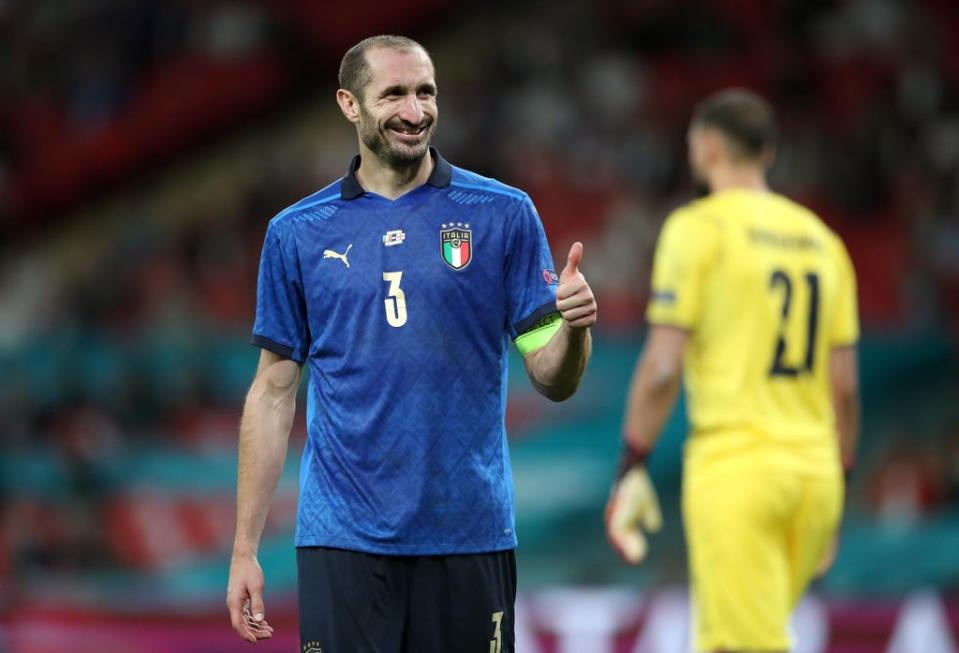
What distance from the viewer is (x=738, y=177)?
6.22 m

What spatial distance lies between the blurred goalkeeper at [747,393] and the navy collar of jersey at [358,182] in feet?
5.14

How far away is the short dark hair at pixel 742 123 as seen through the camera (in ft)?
20.2

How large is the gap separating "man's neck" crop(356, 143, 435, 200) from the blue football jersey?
0.09 ft

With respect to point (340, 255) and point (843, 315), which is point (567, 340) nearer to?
point (340, 255)

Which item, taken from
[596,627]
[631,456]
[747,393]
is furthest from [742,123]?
[596,627]

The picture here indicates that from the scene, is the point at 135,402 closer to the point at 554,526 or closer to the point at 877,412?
the point at 554,526

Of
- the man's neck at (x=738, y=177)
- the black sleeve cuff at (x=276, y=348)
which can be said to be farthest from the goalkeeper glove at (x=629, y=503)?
the black sleeve cuff at (x=276, y=348)

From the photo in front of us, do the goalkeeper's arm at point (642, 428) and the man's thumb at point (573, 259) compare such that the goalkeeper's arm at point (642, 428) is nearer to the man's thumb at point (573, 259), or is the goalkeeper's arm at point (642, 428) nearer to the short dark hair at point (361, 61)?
the short dark hair at point (361, 61)

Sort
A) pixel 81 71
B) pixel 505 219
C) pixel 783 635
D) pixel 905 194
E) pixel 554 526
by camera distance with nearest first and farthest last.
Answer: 1. pixel 505 219
2. pixel 783 635
3. pixel 554 526
4. pixel 905 194
5. pixel 81 71

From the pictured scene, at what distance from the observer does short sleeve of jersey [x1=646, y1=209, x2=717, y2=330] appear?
5.98 m

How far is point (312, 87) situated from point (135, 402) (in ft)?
21.6

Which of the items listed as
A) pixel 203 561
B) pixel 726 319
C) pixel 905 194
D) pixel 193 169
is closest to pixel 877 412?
pixel 905 194

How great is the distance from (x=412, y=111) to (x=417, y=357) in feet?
2.05

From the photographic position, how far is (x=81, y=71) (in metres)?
17.2
